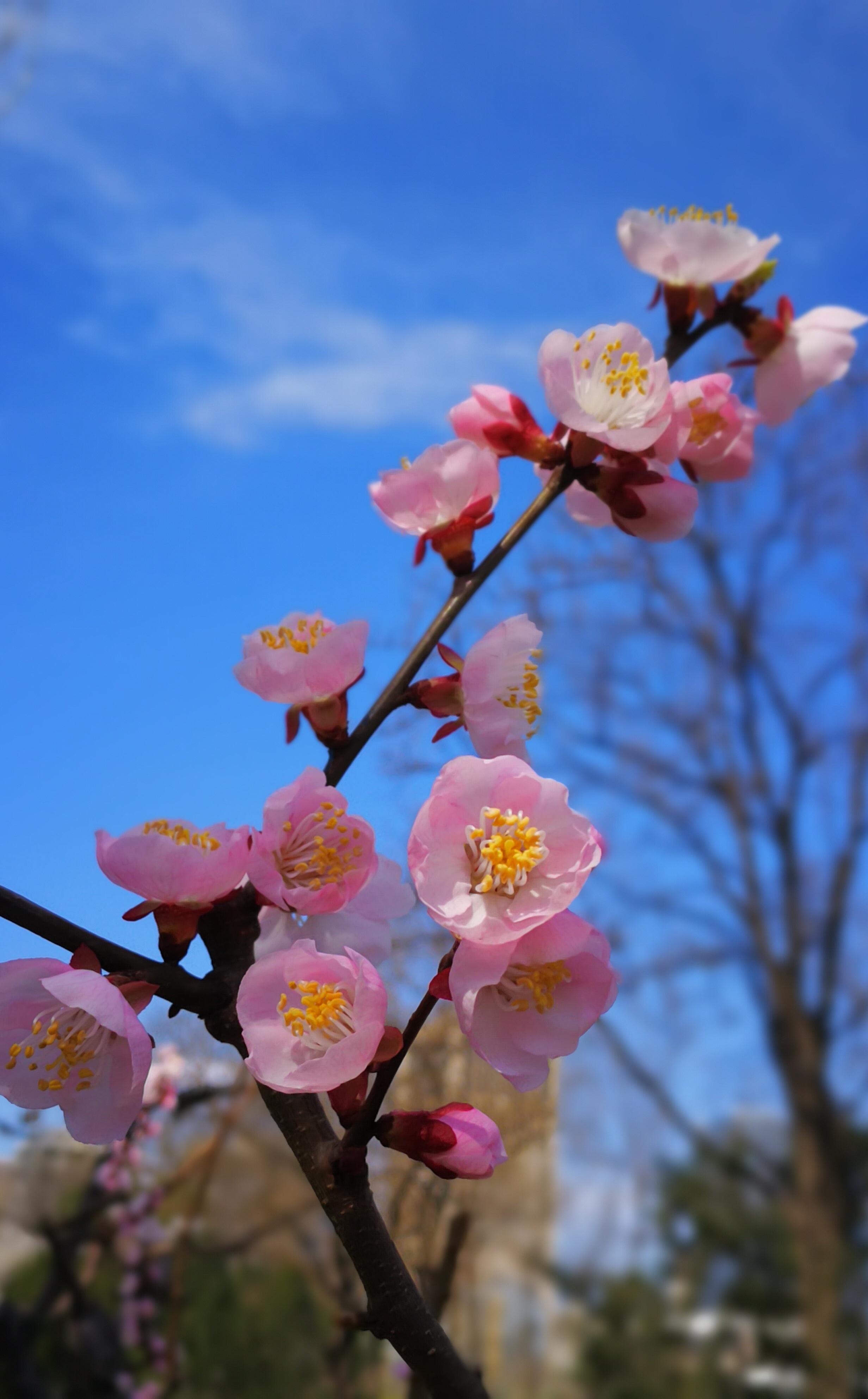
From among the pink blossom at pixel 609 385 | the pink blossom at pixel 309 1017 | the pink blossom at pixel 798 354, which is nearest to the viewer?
the pink blossom at pixel 309 1017

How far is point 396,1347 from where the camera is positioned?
0.84 feet

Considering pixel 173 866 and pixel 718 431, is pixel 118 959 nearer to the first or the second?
pixel 173 866

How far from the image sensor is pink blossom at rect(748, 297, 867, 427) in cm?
46

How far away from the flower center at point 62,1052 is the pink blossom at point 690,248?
35cm

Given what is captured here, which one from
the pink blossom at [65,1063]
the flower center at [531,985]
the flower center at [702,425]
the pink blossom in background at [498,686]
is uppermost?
the flower center at [702,425]

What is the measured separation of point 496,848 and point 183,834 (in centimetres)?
9

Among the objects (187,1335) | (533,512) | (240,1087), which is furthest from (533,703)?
(187,1335)

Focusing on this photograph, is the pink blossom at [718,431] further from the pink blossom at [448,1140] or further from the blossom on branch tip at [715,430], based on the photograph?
the pink blossom at [448,1140]

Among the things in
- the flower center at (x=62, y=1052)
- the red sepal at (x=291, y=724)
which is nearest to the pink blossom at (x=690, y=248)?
the red sepal at (x=291, y=724)

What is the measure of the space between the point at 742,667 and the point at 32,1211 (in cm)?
297

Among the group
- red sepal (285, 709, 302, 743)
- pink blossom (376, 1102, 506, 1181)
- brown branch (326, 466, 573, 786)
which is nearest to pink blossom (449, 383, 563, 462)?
brown branch (326, 466, 573, 786)

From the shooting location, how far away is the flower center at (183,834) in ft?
0.89

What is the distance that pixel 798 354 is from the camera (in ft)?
1.51

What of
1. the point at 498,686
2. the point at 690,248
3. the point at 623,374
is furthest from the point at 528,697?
the point at 690,248
